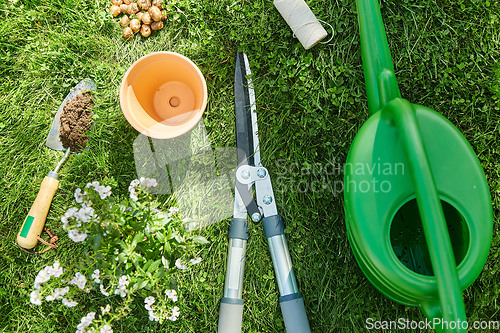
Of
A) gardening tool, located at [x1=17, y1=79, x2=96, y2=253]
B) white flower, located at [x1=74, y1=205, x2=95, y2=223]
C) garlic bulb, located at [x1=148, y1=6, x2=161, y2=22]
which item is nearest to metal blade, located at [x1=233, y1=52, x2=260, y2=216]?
garlic bulb, located at [x1=148, y1=6, x2=161, y2=22]

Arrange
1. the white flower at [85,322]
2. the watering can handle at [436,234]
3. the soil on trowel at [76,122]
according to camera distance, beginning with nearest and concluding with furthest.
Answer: the watering can handle at [436,234] < the white flower at [85,322] < the soil on trowel at [76,122]

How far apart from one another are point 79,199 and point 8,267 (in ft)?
2.24

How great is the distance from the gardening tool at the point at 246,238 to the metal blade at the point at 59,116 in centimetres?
67

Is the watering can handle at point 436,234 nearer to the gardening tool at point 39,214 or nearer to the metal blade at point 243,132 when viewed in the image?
the metal blade at point 243,132

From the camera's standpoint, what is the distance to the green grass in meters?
1.30

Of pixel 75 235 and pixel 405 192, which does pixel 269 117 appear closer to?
pixel 405 192

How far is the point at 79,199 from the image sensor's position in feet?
3.38

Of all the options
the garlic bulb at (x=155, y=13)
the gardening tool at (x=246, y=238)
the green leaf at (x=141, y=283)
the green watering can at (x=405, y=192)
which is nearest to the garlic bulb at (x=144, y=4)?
the garlic bulb at (x=155, y=13)

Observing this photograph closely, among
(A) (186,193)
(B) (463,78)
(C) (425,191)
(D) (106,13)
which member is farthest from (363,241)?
(D) (106,13)

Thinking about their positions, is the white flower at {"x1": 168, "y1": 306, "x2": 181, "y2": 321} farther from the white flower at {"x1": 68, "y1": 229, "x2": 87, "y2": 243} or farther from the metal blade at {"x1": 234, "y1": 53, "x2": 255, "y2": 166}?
the metal blade at {"x1": 234, "y1": 53, "x2": 255, "y2": 166}

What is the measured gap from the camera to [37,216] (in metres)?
1.35

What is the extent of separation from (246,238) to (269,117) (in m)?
0.50

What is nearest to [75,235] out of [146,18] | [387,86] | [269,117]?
[269,117]

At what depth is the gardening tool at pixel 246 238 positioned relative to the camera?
47.5 inches
